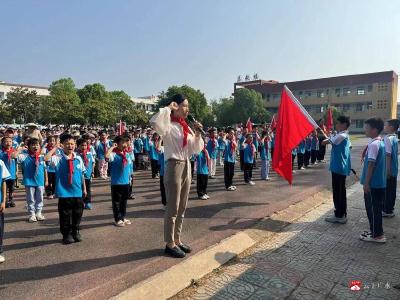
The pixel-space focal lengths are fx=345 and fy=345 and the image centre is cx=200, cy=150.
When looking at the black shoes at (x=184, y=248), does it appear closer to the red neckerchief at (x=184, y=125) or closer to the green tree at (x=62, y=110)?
the red neckerchief at (x=184, y=125)

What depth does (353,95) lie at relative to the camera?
188 ft

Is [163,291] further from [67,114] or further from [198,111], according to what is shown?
[198,111]

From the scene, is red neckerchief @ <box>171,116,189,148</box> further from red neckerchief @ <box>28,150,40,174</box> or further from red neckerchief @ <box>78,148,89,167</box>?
red neckerchief @ <box>78,148,89,167</box>

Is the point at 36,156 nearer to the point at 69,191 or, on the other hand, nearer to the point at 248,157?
the point at 69,191

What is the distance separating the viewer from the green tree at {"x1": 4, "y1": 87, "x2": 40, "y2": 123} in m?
40.1

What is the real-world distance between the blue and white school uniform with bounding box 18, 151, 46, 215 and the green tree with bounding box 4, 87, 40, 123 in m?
38.2

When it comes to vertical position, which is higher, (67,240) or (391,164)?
(391,164)

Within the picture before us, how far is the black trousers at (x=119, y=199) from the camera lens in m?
6.16

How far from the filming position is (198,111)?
171 feet

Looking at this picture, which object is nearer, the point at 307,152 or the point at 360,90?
the point at 307,152

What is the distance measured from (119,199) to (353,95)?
58.6 metres

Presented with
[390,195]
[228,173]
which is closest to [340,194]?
[390,195]

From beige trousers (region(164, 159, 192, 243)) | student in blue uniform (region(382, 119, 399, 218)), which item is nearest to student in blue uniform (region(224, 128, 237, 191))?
student in blue uniform (region(382, 119, 399, 218))

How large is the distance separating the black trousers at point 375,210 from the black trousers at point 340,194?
2.87 ft
